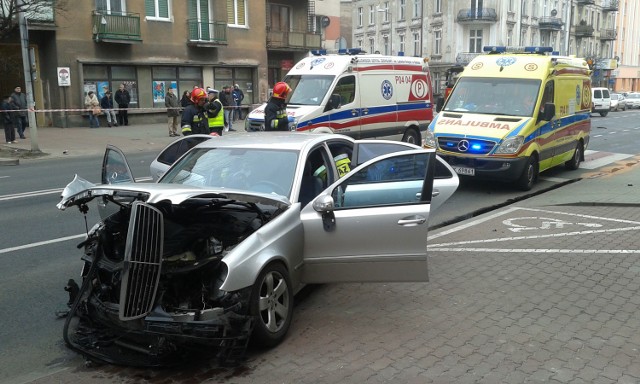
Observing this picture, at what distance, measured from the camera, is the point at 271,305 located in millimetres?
4426

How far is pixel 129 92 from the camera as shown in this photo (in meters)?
27.3

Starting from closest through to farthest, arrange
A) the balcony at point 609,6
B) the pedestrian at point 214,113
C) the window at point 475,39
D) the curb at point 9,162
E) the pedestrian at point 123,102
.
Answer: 1. the pedestrian at point 214,113
2. the curb at point 9,162
3. the pedestrian at point 123,102
4. the window at point 475,39
5. the balcony at point 609,6

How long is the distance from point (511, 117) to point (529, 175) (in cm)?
117

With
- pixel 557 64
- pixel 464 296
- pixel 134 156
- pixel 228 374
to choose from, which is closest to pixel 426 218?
pixel 464 296

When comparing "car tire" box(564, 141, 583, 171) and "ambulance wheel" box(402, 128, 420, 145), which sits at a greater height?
"ambulance wheel" box(402, 128, 420, 145)

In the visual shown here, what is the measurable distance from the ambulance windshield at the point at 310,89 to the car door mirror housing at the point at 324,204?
9059mm

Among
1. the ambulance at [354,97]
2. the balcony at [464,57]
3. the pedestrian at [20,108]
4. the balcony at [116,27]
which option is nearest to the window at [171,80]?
the balcony at [116,27]

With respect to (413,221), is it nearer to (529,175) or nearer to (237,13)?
(529,175)

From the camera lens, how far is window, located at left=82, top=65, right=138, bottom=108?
25828mm

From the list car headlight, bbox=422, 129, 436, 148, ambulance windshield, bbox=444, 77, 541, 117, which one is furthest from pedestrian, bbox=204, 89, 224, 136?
ambulance windshield, bbox=444, 77, 541, 117

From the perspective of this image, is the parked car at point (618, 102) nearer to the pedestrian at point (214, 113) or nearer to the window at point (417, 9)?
the window at point (417, 9)

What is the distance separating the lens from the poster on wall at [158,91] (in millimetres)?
28391

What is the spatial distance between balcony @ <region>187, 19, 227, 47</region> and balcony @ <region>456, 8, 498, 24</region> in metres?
33.9

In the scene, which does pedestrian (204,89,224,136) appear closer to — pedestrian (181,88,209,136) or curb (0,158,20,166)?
pedestrian (181,88,209,136)
